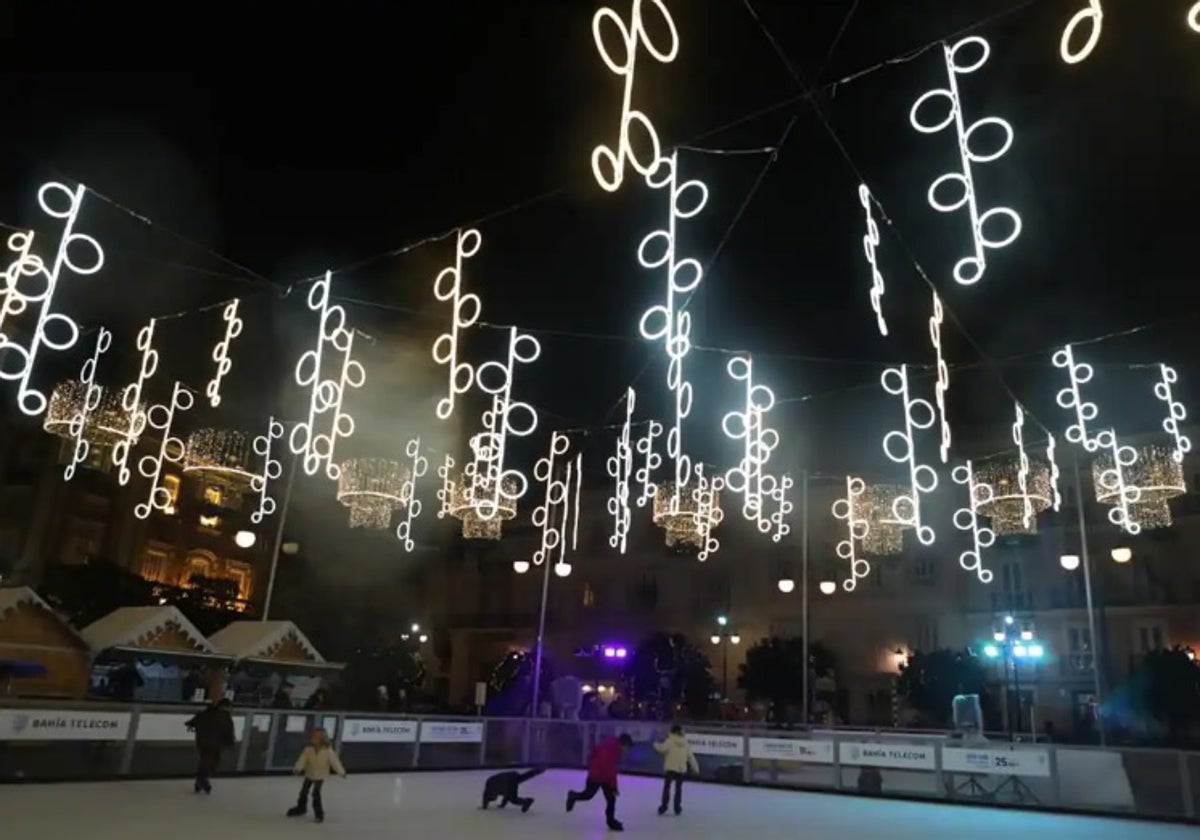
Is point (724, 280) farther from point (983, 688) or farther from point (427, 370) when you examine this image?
point (983, 688)

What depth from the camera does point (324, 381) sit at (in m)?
12.1

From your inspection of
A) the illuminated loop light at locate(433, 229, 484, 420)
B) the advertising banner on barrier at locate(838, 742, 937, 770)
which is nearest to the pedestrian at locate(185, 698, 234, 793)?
the illuminated loop light at locate(433, 229, 484, 420)

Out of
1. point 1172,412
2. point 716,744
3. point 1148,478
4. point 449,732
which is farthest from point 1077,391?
point 449,732

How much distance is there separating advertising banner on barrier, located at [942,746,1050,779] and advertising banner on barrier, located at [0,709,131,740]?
1176 centimetres

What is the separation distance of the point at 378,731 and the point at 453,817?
227 inches

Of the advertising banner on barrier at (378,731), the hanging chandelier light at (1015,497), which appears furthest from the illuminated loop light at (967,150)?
the advertising banner on barrier at (378,731)

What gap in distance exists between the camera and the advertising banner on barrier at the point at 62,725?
1026cm

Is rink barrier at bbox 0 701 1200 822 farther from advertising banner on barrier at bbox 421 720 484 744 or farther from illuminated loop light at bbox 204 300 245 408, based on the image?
illuminated loop light at bbox 204 300 245 408

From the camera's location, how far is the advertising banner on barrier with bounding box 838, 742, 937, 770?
13.7 m

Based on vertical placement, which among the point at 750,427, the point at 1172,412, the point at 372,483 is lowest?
the point at 372,483

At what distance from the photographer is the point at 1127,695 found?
25.3 m

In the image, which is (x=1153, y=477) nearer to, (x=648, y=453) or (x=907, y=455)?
(x=648, y=453)

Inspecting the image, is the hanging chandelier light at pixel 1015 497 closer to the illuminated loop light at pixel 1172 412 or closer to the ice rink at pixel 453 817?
the illuminated loop light at pixel 1172 412

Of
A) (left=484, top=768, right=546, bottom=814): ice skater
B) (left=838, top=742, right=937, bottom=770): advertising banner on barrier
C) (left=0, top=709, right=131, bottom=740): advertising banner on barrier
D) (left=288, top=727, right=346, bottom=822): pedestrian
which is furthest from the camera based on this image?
(left=838, top=742, right=937, bottom=770): advertising banner on barrier
